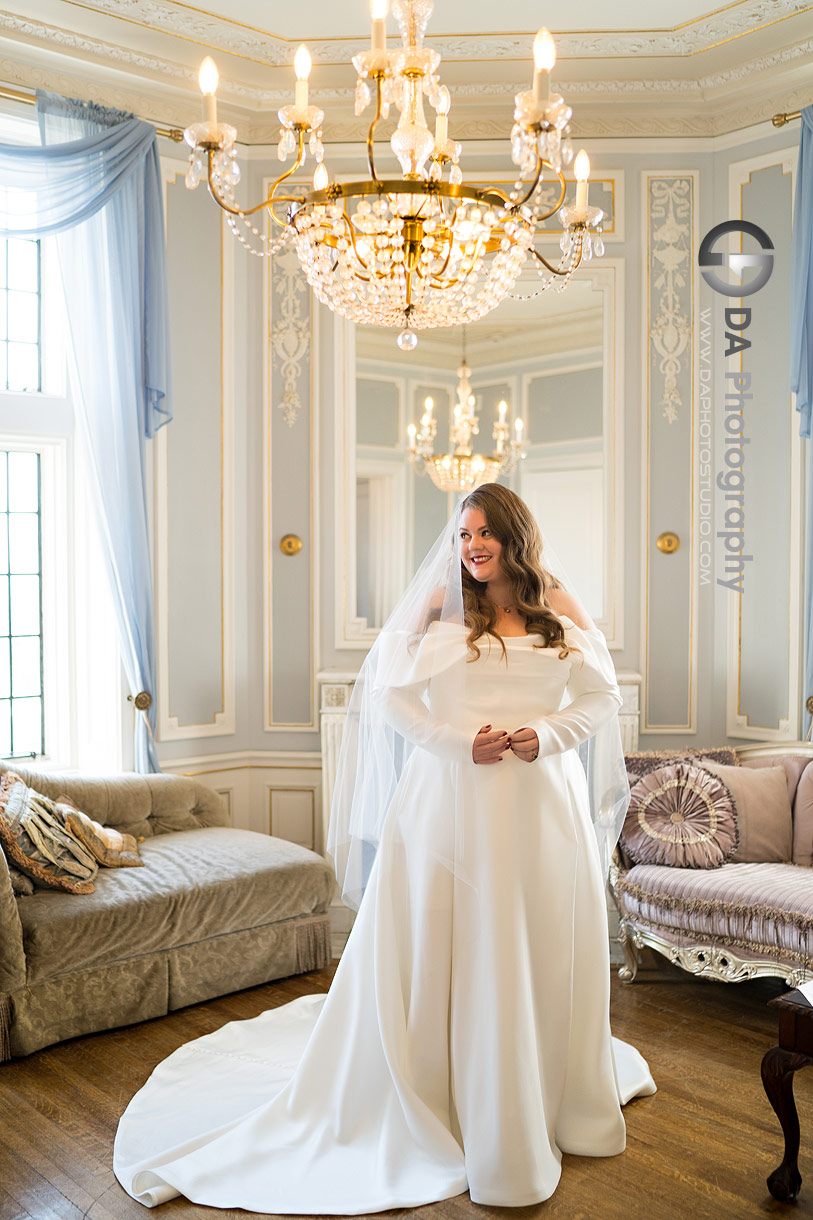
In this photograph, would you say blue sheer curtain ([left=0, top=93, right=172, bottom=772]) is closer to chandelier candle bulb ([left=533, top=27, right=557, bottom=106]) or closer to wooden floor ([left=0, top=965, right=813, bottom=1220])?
wooden floor ([left=0, top=965, right=813, bottom=1220])

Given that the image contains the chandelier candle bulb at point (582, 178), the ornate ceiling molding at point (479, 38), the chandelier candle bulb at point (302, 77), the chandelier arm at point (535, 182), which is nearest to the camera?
the chandelier arm at point (535, 182)

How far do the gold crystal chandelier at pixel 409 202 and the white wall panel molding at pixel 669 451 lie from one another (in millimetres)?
1762

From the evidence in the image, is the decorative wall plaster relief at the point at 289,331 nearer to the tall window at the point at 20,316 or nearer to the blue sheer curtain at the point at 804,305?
the tall window at the point at 20,316

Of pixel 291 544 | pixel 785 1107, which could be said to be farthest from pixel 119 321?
pixel 785 1107

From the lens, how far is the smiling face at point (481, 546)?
9.02 ft

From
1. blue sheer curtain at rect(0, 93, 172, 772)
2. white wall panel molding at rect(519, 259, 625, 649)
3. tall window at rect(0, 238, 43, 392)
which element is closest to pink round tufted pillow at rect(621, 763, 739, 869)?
white wall panel molding at rect(519, 259, 625, 649)

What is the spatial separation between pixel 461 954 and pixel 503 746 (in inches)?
20.7

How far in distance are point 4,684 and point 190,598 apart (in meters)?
0.88

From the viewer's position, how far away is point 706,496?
4.81 metres

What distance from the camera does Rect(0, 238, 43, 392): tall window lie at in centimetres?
453

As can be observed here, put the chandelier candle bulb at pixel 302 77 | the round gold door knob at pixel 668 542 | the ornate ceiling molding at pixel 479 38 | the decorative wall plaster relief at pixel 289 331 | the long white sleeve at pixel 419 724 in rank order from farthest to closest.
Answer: the decorative wall plaster relief at pixel 289 331, the round gold door knob at pixel 668 542, the ornate ceiling molding at pixel 479 38, the long white sleeve at pixel 419 724, the chandelier candle bulb at pixel 302 77

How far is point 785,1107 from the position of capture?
252cm

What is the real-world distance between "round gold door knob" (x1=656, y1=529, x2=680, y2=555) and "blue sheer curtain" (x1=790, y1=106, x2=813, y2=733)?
61 centimetres

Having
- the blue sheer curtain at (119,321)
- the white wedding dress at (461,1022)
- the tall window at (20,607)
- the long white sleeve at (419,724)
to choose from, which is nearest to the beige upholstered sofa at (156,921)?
the blue sheer curtain at (119,321)
